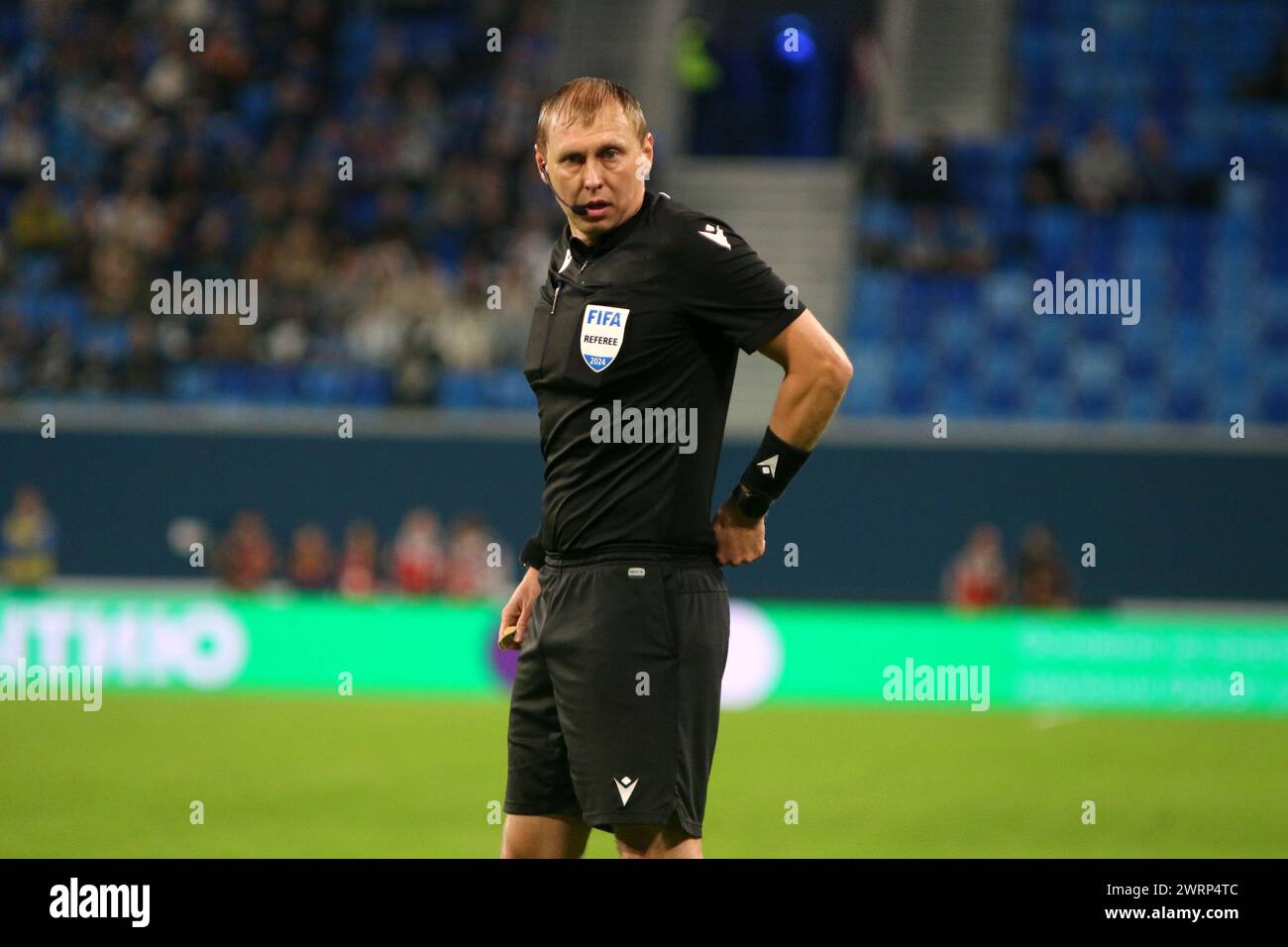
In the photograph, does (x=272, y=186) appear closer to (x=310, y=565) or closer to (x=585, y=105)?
(x=310, y=565)

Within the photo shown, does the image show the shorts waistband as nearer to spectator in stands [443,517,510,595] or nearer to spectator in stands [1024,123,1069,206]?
spectator in stands [443,517,510,595]

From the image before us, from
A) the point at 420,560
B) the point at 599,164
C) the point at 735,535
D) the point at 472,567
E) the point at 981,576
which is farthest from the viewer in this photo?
the point at 420,560

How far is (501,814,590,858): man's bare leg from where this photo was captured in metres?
4.44

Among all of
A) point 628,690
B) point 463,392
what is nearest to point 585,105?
point 628,690

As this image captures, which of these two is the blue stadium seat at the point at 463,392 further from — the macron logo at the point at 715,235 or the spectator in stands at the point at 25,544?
the macron logo at the point at 715,235

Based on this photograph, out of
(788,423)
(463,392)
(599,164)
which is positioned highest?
(463,392)

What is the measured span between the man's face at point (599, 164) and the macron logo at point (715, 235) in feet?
0.62

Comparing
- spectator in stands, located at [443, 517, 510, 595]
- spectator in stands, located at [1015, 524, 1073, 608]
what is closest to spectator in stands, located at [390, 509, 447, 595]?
spectator in stands, located at [443, 517, 510, 595]

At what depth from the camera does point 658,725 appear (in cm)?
425

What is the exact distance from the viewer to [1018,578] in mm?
16797

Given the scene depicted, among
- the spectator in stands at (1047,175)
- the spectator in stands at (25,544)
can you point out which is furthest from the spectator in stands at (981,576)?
the spectator in stands at (25,544)

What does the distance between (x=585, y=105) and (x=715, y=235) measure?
0.43 metres

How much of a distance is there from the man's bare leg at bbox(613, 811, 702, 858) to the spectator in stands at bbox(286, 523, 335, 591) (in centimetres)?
1339

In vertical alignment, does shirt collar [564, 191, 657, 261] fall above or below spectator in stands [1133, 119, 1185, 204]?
below
